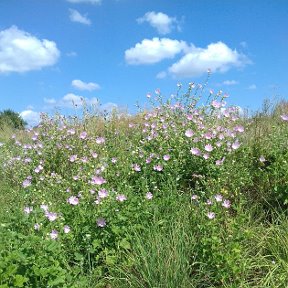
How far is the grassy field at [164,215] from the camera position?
3590 mm

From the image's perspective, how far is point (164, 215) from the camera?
4.24 metres

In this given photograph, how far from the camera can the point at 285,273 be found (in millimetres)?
3686

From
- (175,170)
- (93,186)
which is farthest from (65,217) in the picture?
(175,170)

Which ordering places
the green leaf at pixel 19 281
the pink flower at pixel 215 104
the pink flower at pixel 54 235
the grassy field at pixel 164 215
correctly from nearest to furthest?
the green leaf at pixel 19 281, the grassy field at pixel 164 215, the pink flower at pixel 54 235, the pink flower at pixel 215 104

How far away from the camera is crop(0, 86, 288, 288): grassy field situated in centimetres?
359

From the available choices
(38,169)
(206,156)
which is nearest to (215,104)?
(206,156)

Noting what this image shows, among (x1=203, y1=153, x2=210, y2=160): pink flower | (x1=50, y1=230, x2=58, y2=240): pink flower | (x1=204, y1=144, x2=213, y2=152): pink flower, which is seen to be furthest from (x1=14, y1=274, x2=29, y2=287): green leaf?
(x1=204, y1=144, x2=213, y2=152): pink flower

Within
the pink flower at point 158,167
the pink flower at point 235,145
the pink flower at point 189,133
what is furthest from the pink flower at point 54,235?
the pink flower at point 235,145

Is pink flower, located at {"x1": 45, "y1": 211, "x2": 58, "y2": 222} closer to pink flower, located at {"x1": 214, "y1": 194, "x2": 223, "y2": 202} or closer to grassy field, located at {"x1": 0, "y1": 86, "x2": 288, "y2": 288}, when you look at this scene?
grassy field, located at {"x1": 0, "y1": 86, "x2": 288, "y2": 288}

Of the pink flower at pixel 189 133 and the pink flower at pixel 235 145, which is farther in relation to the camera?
the pink flower at pixel 189 133

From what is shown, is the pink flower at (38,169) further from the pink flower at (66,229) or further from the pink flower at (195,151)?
the pink flower at (66,229)

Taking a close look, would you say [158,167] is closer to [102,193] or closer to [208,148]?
[208,148]

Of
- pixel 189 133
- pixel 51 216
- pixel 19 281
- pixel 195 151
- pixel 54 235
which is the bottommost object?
pixel 19 281

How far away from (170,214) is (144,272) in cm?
75
